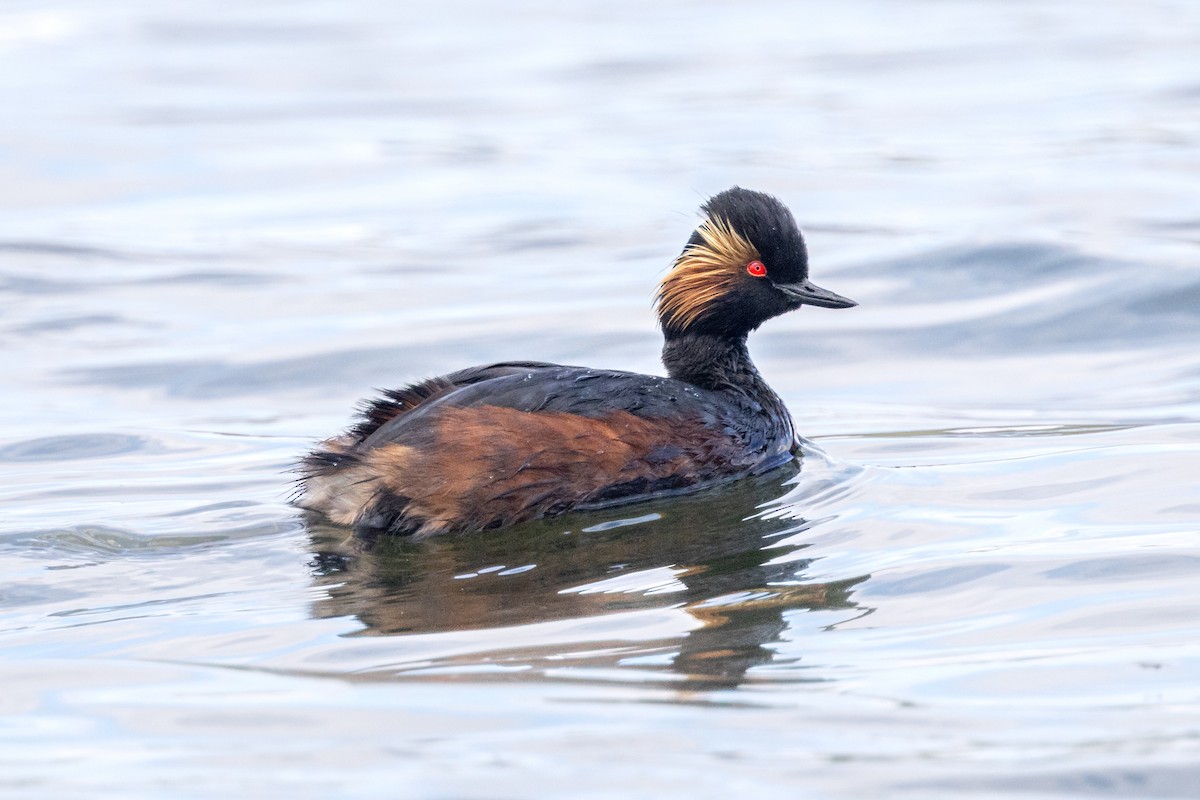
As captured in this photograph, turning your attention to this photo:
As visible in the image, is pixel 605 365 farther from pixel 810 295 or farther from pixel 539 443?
pixel 539 443

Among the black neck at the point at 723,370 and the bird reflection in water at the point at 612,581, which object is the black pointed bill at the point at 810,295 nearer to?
the black neck at the point at 723,370

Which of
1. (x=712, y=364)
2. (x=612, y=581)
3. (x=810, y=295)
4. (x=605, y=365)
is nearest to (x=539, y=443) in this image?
(x=612, y=581)

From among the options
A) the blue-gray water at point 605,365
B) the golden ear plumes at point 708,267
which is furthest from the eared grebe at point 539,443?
the blue-gray water at point 605,365

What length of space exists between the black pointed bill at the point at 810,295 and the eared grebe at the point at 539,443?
0.71 ft

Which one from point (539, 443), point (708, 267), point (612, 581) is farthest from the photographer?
point (708, 267)

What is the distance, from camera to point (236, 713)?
4.53 m

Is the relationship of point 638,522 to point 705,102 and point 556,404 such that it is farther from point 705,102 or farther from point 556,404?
point 705,102

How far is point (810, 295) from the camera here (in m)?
7.82

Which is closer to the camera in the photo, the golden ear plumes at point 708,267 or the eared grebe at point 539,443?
the eared grebe at point 539,443

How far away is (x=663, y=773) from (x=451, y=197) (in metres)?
11.8

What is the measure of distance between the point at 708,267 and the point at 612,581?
7.59ft

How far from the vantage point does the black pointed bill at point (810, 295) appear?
25.6ft

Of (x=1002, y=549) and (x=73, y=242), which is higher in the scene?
(x=73, y=242)

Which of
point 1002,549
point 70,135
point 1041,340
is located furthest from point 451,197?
point 1002,549
